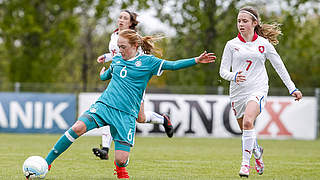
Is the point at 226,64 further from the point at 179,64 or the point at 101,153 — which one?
the point at 101,153

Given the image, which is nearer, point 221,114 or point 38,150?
point 38,150

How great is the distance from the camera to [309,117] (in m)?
17.9

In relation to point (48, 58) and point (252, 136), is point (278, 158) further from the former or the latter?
point (48, 58)

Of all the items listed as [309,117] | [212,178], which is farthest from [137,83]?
[309,117]

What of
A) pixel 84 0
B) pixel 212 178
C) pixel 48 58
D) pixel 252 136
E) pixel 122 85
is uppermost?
pixel 84 0

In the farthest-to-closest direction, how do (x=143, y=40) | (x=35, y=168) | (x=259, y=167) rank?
(x=259, y=167)
(x=143, y=40)
(x=35, y=168)

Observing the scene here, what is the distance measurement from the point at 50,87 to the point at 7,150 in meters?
9.05

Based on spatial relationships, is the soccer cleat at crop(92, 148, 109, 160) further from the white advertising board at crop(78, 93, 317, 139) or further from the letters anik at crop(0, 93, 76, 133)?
the letters anik at crop(0, 93, 76, 133)

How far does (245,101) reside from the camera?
24.4 ft

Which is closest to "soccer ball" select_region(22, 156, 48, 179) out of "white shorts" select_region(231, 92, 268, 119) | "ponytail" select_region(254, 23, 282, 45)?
"white shorts" select_region(231, 92, 268, 119)

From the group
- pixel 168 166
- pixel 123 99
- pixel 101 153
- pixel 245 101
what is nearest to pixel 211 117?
pixel 101 153

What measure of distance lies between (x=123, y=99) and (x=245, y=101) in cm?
187

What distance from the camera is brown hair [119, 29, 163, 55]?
21.4 feet

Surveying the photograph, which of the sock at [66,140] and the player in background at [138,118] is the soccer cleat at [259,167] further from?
the sock at [66,140]
